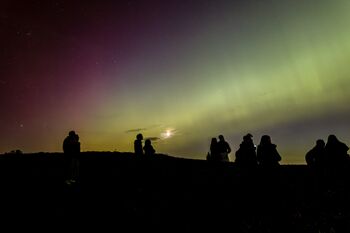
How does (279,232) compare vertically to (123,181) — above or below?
below

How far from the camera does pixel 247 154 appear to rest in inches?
848

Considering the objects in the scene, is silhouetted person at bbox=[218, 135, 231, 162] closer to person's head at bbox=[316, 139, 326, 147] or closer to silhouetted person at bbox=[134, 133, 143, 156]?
silhouetted person at bbox=[134, 133, 143, 156]

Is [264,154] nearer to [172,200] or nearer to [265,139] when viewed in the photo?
[265,139]

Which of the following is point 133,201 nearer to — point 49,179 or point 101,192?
point 101,192

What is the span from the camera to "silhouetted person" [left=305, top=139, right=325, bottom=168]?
826 inches

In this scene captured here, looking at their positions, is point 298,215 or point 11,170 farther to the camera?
point 11,170

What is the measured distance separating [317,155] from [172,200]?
29.2ft

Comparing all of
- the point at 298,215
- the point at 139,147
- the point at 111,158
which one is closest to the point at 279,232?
the point at 298,215

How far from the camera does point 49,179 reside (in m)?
21.4

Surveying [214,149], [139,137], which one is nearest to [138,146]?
[139,137]

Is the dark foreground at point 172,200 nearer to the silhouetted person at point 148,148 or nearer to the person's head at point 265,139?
the person's head at point 265,139

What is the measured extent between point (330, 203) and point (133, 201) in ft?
31.0

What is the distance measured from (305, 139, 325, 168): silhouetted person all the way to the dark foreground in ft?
3.48

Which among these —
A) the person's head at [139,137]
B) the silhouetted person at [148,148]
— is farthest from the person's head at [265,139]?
the silhouetted person at [148,148]
